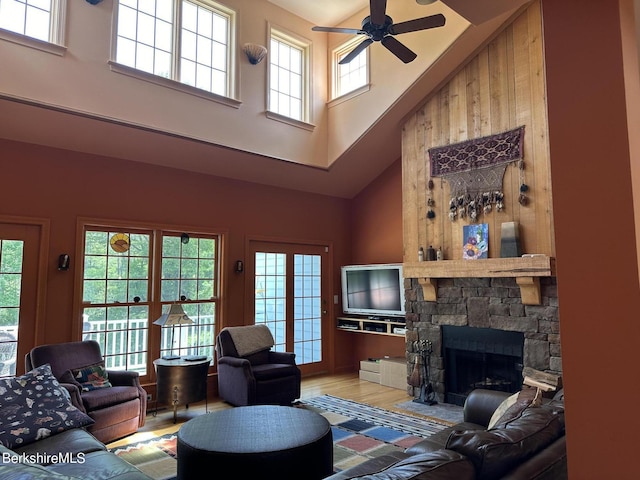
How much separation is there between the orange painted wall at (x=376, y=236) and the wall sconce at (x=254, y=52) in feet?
8.52

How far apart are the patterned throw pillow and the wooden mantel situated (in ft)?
12.5

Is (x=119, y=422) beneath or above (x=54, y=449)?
beneath

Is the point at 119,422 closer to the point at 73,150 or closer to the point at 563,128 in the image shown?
the point at 73,150

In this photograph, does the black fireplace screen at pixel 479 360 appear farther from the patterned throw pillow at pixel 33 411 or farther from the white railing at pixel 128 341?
the patterned throw pillow at pixel 33 411

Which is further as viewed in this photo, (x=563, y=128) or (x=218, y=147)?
(x=218, y=147)

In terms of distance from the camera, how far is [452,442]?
190 centimetres

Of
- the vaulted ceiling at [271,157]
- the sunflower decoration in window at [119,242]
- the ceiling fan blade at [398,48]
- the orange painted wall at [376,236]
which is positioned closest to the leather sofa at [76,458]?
the sunflower decoration in window at [119,242]

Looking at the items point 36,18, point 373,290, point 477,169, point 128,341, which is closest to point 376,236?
point 373,290

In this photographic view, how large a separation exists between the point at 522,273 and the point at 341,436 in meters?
2.41

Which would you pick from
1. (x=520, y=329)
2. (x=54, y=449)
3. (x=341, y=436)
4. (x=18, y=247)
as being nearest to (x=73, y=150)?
(x=18, y=247)

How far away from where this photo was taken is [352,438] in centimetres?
425

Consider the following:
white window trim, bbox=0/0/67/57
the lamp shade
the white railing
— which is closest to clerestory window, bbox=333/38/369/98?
white window trim, bbox=0/0/67/57

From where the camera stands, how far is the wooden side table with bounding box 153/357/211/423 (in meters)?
4.67

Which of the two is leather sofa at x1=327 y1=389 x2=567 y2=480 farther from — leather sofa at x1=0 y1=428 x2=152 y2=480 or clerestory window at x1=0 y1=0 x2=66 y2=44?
clerestory window at x1=0 y1=0 x2=66 y2=44
